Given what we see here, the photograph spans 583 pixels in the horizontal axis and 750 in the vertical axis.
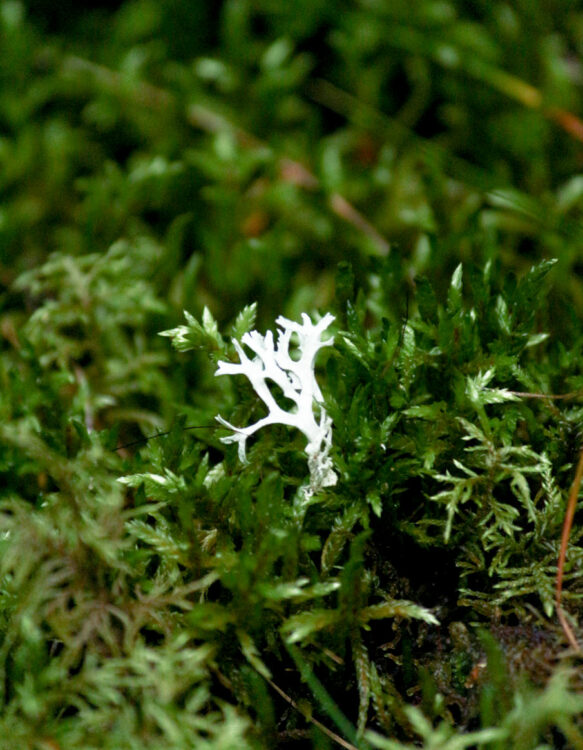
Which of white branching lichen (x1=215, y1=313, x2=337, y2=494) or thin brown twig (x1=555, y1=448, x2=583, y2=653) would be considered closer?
thin brown twig (x1=555, y1=448, x2=583, y2=653)

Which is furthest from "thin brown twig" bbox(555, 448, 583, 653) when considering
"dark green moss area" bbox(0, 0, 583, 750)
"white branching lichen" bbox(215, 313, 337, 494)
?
"white branching lichen" bbox(215, 313, 337, 494)

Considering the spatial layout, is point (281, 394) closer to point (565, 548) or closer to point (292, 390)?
point (292, 390)

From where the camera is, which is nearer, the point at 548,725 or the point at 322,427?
the point at 548,725

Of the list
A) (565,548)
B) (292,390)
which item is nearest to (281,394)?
(292,390)

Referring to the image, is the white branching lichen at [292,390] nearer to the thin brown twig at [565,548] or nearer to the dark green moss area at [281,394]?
the dark green moss area at [281,394]

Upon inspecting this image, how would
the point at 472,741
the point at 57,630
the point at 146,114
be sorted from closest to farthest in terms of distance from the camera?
the point at 472,741, the point at 57,630, the point at 146,114

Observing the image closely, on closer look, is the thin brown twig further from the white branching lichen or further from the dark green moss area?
the white branching lichen

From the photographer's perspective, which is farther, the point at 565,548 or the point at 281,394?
the point at 281,394

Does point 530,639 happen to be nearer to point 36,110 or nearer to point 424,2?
point 424,2

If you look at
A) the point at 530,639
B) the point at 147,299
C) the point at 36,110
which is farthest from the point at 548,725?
the point at 36,110
